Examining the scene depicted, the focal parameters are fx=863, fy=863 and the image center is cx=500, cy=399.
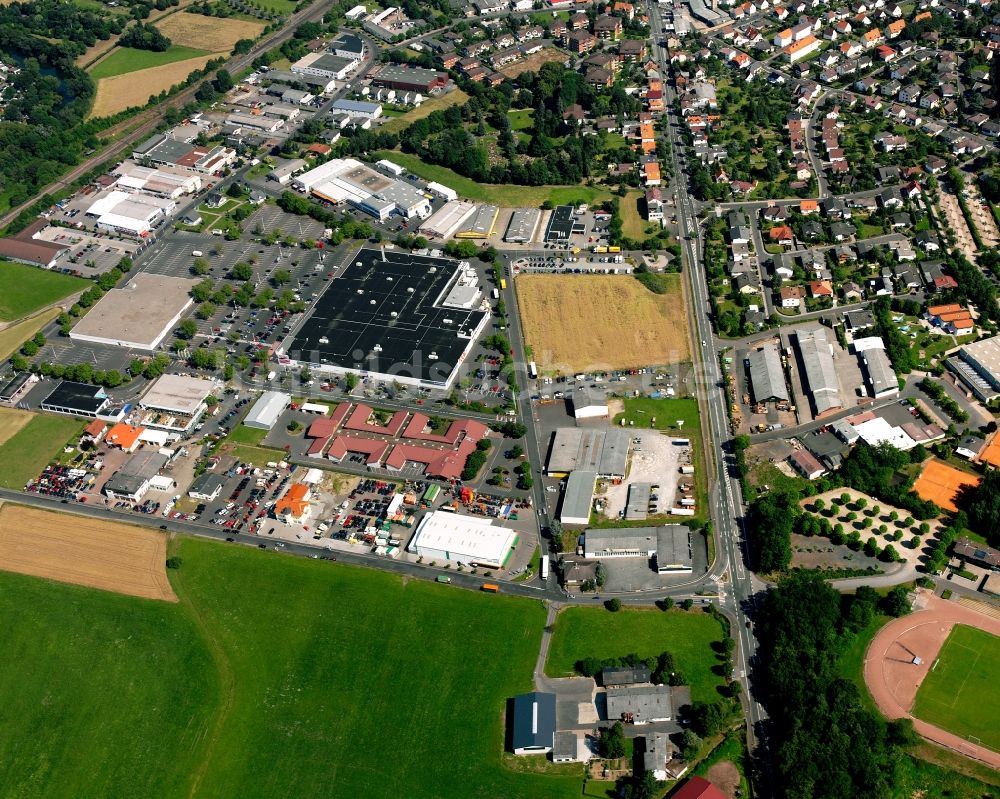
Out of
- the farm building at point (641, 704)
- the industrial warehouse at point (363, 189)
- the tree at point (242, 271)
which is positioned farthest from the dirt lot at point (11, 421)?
the farm building at point (641, 704)

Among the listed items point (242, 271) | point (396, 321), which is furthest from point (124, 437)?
point (396, 321)

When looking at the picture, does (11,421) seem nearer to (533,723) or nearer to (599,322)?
(599,322)

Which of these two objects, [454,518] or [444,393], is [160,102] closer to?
[444,393]

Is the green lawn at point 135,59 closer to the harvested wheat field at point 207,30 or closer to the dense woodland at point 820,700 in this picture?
the harvested wheat field at point 207,30

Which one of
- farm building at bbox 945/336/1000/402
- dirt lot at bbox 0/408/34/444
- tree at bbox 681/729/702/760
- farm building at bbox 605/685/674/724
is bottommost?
tree at bbox 681/729/702/760

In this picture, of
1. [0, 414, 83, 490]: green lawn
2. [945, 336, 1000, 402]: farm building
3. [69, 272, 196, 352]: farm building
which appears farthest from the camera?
[69, 272, 196, 352]: farm building

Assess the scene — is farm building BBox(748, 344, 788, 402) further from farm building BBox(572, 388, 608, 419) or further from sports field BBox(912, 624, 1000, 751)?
sports field BBox(912, 624, 1000, 751)

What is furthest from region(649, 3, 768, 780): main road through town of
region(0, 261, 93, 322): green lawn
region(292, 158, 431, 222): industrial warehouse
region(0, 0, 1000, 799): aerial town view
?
region(0, 261, 93, 322): green lawn
